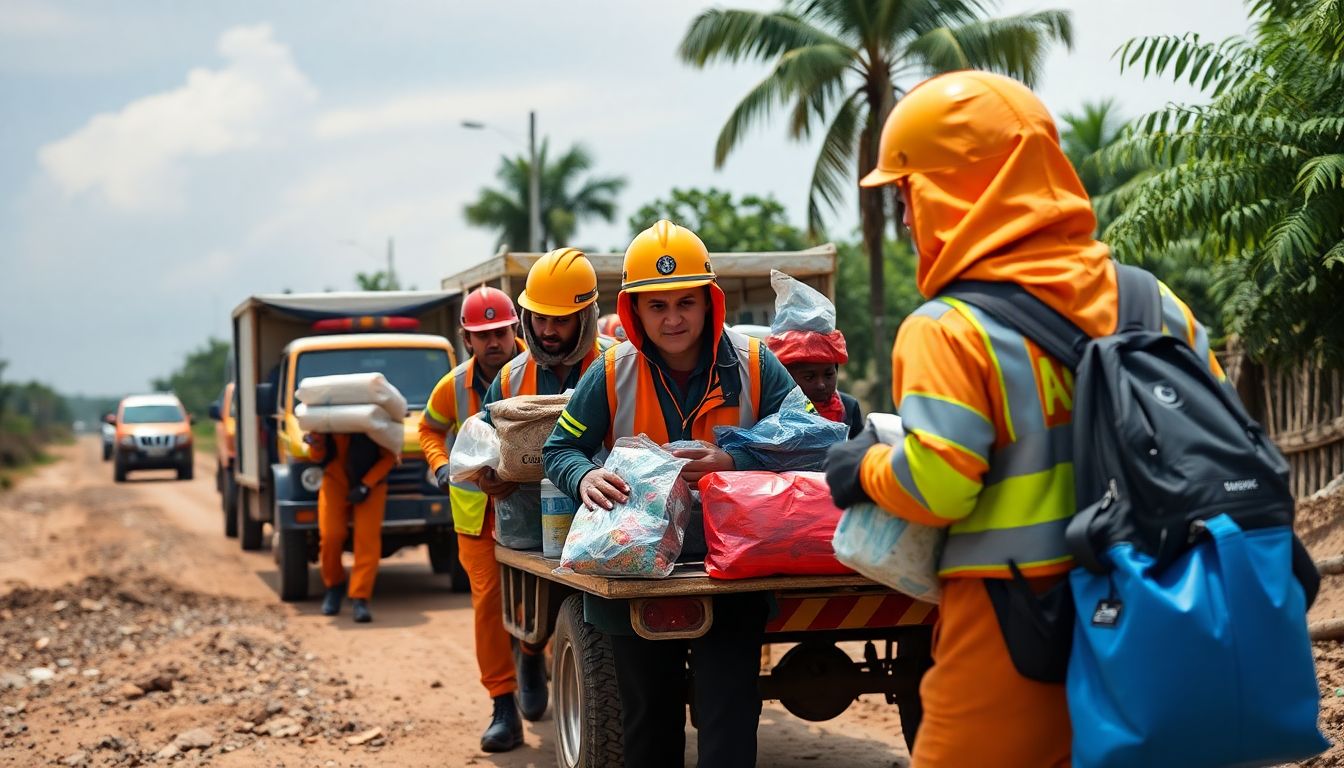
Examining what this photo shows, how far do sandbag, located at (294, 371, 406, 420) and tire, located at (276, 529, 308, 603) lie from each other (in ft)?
7.08

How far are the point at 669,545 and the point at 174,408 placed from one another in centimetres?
3294

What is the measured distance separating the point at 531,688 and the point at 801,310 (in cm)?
251

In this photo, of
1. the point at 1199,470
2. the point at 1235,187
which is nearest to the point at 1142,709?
the point at 1199,470

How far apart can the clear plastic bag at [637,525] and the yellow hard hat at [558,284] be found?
1.70m

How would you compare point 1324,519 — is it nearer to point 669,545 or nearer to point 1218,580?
point 669,545

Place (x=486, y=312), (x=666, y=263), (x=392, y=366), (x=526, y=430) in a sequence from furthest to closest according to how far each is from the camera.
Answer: (x=392, y=366) → (x=486, y=312) → (x=526, y=430) → (x=666, y=263)

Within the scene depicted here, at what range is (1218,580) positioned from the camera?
256cm

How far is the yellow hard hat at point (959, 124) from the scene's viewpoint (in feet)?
9.77

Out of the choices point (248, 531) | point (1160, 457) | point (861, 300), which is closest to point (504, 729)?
point (1160, 457)

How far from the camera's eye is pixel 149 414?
34562 mm

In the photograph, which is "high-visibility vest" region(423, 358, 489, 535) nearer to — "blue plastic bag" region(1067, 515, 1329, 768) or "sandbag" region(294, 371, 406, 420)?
"sandbag" region(294, 371, 406, 420)

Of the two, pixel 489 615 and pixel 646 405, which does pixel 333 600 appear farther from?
pixel 646 405

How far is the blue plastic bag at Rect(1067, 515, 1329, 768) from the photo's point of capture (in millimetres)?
2539

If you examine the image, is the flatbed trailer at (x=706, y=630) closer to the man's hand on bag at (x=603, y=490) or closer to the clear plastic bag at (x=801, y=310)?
the man's hand on bag at (x=603, y=490)
